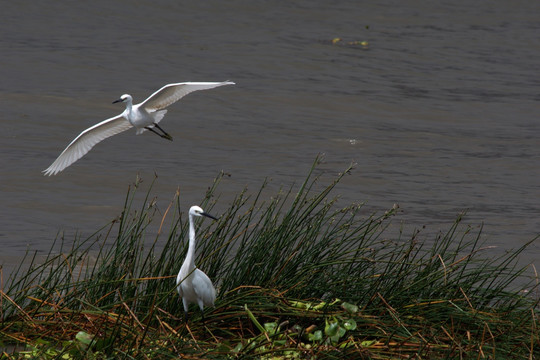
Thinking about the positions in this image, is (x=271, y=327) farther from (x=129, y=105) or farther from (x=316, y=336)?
(x=129, y=105)

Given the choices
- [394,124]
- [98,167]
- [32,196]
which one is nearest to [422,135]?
[394,124]

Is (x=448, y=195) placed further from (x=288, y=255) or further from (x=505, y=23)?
(x=505, y=23)

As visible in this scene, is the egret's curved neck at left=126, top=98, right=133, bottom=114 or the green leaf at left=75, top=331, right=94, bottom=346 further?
the egret's curved neck at left=126, top=98, right=133, bottom=114

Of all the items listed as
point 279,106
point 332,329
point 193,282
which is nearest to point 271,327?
point 332,329

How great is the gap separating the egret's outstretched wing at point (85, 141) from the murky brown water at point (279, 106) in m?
0.61

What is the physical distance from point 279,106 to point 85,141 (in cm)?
969

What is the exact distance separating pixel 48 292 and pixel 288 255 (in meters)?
1.26

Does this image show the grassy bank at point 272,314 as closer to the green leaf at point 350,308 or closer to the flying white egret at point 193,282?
the green leaf at point 350,308

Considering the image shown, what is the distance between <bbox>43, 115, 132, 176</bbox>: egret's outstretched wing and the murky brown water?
611 mm

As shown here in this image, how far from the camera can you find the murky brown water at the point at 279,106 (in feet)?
38.4

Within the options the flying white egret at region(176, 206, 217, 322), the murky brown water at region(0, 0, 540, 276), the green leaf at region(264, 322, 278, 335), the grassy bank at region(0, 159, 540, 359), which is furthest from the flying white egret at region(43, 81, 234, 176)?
the green leaf at region(264, 322, 278, 335)

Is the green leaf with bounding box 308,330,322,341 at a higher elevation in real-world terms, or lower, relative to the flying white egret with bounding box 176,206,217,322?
lower

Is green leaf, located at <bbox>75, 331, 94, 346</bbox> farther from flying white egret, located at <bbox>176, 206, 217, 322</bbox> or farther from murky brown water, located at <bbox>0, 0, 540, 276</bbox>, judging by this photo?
murky brown water, located at <bbox>0, 0, 540, 276</bbox>

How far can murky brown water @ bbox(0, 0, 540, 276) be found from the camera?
11695mm
